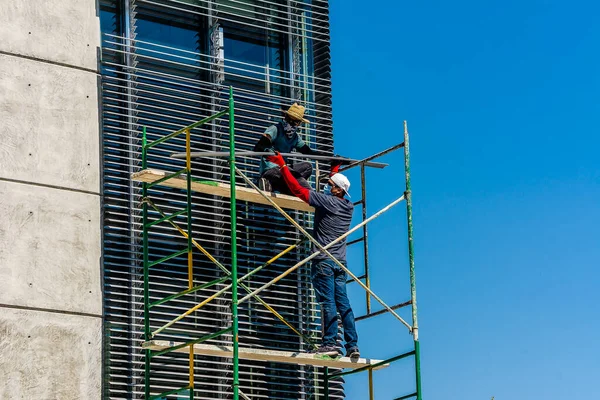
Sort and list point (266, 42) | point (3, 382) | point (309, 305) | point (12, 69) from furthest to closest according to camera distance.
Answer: point (266, 42), point (309, 305), point (12, 69), point (3, 382)

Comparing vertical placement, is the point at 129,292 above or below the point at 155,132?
below

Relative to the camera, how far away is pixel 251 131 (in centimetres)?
1484

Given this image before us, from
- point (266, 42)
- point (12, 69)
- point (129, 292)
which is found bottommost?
point (129, 292)

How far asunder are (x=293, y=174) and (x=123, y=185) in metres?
1.71

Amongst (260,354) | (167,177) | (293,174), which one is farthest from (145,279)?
(293,174)

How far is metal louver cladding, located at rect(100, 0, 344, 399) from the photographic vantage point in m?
13.8

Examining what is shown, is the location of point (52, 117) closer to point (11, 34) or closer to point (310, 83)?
point (11, 34)

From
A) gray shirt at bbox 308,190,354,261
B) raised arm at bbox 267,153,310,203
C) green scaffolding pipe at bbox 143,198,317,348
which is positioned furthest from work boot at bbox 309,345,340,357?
raised arm at bbox 267,153,310,203

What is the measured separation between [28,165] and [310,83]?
362 cm

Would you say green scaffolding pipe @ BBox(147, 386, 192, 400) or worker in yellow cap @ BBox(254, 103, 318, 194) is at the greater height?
worker in yellow cap @ BBox(254, 103, 318, 194)

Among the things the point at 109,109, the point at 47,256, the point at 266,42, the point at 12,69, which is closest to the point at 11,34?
the point at 12,69

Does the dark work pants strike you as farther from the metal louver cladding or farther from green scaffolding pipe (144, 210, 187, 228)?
green scaffolding pipe (144, 210, 187, 228)

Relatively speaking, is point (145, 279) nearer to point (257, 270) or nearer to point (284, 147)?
point (257, 270)

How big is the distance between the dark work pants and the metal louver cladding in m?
0.67
